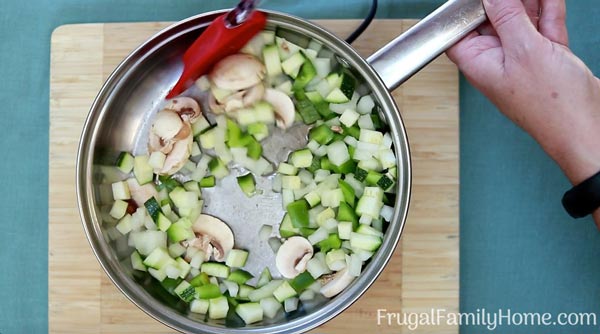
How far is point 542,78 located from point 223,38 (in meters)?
0.70

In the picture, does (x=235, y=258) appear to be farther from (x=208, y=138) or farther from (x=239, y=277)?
(x=208, y=138)

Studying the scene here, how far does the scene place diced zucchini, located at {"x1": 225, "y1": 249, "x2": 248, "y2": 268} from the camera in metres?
1.54

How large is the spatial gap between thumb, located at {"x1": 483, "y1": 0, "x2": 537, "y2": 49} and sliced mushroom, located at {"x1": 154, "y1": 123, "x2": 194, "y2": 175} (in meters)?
0.73

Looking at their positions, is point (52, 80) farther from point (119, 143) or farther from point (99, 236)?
point (99, 236)

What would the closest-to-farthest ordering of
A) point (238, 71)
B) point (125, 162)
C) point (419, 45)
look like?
1. point (419, 45)
2. point (238, 71)
3. point (125, 162)

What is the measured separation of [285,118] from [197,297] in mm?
467

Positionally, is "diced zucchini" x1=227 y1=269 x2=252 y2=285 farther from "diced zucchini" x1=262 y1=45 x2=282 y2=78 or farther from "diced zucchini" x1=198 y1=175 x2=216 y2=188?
"diced zucchini" x1=262 y1=45 x2=282 y2=78

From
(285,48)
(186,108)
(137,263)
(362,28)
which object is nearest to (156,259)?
(137,263)

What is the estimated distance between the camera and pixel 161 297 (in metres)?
1.52

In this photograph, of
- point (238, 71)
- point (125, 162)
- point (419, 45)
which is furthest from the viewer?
point (125, 162)

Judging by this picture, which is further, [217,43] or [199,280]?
[199,280]

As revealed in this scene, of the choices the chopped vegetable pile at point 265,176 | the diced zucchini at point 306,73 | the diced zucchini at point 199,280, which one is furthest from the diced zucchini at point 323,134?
the diced zucchini at point 199,280

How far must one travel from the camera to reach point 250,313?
1.51 meters

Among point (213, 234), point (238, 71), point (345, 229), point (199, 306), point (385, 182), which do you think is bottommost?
point (199, 306)
